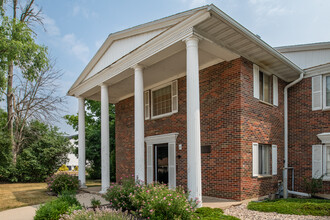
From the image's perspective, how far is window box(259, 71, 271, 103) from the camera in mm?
8891

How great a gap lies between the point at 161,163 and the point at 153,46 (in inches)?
198

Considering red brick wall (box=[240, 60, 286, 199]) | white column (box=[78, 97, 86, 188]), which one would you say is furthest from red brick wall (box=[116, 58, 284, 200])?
white column (box=[78, 97, 86, 188])

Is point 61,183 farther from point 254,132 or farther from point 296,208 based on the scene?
point 296,208

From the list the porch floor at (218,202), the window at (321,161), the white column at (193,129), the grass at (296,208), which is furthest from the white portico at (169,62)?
the window at (321,161)

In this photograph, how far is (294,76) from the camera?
9758 mm

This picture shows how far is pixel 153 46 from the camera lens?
7398mm

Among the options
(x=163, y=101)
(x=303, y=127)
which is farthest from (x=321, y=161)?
(x=163, y=101)

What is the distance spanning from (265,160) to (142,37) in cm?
591

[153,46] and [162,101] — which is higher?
[153,46]

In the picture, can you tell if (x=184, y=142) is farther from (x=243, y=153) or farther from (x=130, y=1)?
(x=130, y=1)

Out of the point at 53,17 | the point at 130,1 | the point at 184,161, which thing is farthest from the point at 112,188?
the point at 53,17

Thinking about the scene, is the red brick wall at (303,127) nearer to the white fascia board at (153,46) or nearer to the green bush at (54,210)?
the white fascia board at (153,46)

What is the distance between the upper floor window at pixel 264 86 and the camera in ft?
27.5

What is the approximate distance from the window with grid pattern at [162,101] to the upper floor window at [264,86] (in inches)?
134
